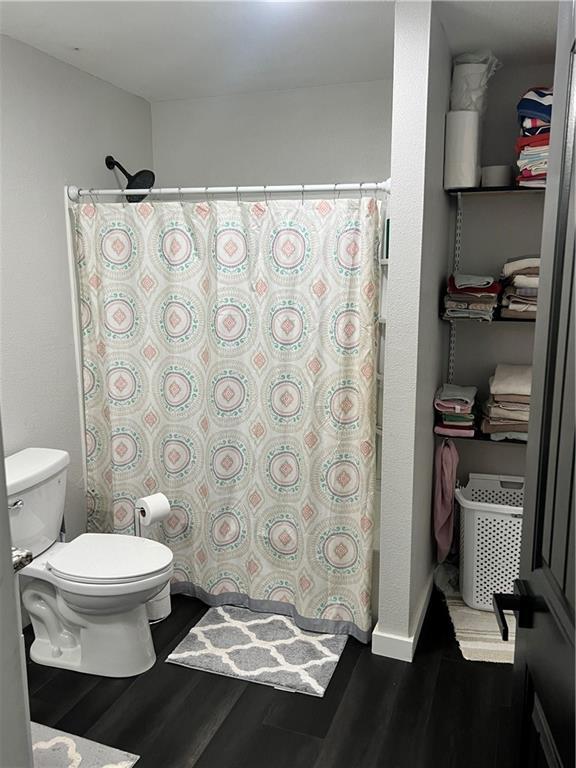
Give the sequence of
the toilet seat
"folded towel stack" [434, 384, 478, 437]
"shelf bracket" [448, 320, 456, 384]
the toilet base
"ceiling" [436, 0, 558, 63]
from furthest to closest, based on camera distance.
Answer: "shelf bracket" [448, 320, 456, 384], "folded towel stack" [434, 384, 478, 437], the toilet base, the toilet seat, "ceiling" [436, 0, 558, 63]

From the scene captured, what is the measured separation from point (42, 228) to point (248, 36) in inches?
43.2

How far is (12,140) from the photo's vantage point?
2.51 meters

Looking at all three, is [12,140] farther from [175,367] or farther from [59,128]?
[175,367]

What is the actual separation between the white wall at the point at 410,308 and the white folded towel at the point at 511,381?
30 centimetres

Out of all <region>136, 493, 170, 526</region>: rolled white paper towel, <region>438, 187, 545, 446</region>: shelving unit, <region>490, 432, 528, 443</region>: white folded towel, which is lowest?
<region>136, 493, 170, 526</region>: rolled white paper towel

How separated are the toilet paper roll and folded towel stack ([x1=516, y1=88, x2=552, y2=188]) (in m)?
0.18

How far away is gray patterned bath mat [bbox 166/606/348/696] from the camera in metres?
2.43

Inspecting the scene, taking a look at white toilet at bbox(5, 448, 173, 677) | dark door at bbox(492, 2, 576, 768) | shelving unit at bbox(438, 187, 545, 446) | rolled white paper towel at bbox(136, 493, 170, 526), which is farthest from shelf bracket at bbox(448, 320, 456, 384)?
dark door at bbox(492, 2, 576, 768)

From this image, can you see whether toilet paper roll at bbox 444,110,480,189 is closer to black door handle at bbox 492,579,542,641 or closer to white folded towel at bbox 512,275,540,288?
white folded towel at bbox 512,275,540,288

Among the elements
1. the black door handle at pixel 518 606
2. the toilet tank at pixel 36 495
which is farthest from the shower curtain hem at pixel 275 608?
the black door handle at pixel 518 606

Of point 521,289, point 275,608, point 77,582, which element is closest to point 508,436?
point 521,289

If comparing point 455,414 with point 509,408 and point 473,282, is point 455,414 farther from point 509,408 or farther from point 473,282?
point 473,282

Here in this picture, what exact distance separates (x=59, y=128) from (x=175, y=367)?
3.55 feet

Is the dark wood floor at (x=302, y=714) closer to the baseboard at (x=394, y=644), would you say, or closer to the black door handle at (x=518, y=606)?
the baseboard at (x=394, y=644)
